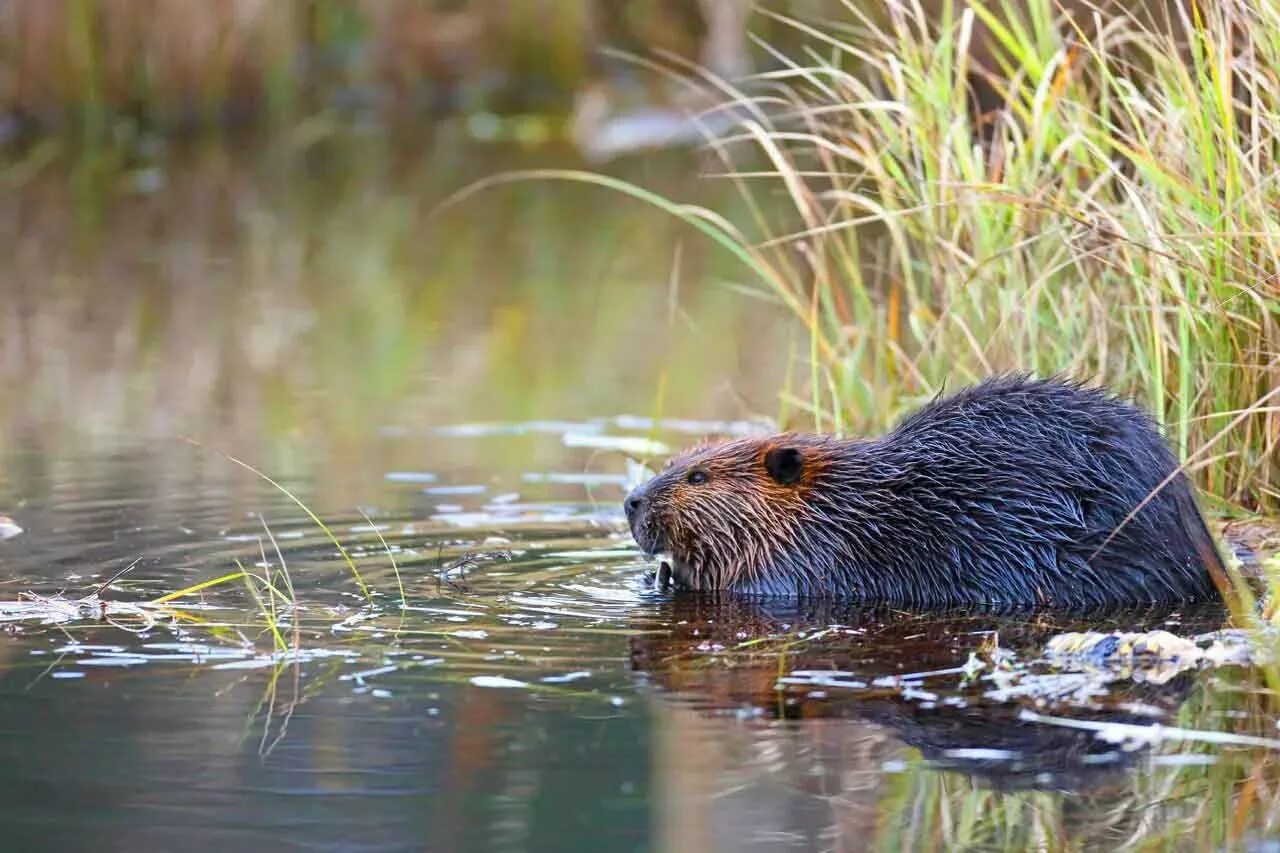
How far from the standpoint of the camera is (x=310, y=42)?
50.5ft

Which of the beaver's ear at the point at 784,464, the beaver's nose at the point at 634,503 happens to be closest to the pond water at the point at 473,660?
the beaver's nose at the point at 634,503

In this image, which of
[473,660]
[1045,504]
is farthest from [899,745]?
[1045,504]

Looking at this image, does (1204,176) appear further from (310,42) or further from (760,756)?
(310,42)

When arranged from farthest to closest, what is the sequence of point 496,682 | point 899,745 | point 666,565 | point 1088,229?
Result: point 666,565
point 1088,229
point 496,682
point 899,745

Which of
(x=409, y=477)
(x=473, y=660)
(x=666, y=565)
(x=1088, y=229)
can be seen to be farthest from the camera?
(x=409, y=477)

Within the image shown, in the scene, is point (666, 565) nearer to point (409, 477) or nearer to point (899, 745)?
point (409, 477)

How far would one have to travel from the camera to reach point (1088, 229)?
4.61 meters

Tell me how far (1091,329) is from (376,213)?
8.09 meters

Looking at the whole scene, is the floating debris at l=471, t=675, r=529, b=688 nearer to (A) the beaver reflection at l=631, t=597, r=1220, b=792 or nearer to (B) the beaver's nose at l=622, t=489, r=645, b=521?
(A) the beaver reflection at l=631, t=597, r=1220, b=792

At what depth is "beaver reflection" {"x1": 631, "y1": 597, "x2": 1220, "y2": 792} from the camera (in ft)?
10.5

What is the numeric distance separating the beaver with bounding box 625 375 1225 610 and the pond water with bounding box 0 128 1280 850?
0.52 ft

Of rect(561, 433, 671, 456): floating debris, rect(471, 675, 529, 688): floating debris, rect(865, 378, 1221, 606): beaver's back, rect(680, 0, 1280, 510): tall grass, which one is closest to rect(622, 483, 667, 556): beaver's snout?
rect(865, 378, 1221, 606): beaver's back

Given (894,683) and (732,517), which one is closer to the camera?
(894,683)

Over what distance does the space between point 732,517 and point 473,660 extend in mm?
1076
